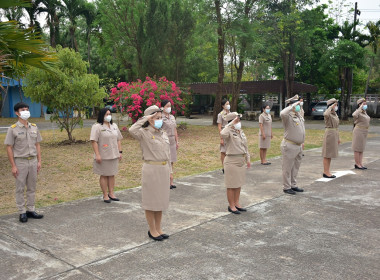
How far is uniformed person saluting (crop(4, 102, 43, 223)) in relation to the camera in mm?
5195

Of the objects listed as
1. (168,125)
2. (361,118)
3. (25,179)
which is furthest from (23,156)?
(361,118)

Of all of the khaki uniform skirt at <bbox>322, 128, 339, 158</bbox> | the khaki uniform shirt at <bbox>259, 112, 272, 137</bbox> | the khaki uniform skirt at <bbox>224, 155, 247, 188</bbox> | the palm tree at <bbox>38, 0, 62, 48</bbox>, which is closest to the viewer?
the khaki uniform skirt at <bbox>224, 155, 247, 188</bbox>

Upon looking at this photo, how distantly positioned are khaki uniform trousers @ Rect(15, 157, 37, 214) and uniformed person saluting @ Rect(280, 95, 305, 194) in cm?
425

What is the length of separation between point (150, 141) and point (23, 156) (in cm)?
206

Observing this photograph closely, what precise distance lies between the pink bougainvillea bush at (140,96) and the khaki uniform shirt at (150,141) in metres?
10.1

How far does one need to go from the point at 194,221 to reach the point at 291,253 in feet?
5.02

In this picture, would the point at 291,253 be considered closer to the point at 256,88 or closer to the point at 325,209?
the point at 325,209

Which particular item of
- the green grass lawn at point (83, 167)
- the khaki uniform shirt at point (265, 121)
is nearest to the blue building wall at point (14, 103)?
the green grass lawn at point (83, 167)

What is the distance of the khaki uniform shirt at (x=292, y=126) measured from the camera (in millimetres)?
6770

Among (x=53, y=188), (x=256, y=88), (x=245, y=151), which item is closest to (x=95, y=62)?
(x=256, y=88)

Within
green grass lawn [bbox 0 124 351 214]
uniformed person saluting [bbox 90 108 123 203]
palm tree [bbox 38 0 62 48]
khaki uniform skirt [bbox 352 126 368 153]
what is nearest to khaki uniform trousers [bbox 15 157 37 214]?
green grass lawn [bbox 0 124 351 214]

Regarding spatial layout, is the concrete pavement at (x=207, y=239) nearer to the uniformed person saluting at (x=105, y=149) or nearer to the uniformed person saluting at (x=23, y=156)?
the uniformed person saluting at (x=23, y=156)

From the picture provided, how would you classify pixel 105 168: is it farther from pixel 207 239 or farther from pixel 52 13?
pixel 52 13

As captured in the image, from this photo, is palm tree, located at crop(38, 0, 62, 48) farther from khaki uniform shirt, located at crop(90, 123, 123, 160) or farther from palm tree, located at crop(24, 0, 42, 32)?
khaki uniform shirt, located at crop(90, 123, 123, 160)
